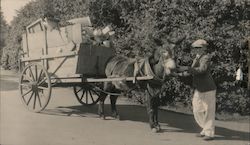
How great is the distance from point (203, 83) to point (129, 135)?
5.33ft

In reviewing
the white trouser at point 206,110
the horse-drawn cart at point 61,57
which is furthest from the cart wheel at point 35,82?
the white trouser at point 206,110

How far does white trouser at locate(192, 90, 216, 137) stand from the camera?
8.51m

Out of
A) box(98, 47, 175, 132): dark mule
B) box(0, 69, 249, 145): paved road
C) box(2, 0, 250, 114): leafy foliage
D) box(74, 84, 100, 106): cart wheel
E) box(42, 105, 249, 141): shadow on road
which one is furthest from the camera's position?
box(2, 0, 250, 114): leafy foliage

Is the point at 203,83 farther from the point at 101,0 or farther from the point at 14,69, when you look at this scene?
the point at 14,69

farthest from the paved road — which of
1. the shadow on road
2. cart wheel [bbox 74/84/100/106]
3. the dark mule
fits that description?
the dark mule

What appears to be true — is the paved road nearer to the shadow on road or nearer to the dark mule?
the shadow on road

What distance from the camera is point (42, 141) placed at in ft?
24.8

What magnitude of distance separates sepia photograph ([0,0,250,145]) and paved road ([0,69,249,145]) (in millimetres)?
19

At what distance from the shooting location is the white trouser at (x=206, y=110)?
8.51m

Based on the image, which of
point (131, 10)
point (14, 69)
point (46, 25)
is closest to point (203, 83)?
point (46, 25)

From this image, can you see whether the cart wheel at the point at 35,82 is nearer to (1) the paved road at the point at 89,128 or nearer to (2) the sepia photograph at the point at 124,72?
(2) the sepia photograph at the point at 124,72

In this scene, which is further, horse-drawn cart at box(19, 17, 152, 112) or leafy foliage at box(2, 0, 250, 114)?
leafy foliage at box(2, 0, 250, 114)

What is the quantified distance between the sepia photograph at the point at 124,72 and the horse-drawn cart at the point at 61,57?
22 mm

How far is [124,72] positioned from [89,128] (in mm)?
1312
